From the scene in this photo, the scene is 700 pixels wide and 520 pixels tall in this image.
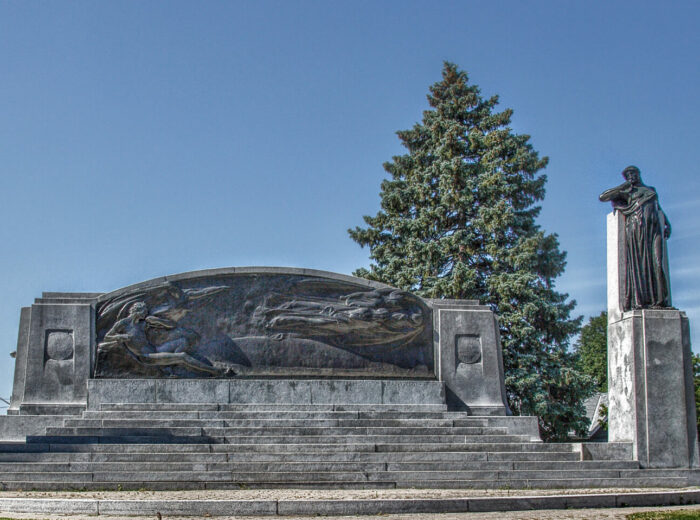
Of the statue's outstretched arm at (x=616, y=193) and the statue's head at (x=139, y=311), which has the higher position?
the statue's outstretched arm at (x=616, y=193)

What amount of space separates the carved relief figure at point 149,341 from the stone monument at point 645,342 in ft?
27.0

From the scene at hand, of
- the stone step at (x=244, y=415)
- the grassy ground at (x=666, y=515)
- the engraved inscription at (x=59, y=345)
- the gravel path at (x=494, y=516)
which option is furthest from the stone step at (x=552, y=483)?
the engraved inscription at (x=59, y=345)

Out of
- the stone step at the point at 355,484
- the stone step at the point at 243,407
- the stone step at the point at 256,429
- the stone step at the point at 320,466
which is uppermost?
the stone step at the point at 243,407

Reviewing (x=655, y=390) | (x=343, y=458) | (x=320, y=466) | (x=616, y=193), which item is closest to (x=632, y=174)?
(x=616, y=193)

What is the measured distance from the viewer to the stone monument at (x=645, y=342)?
47.1 ft

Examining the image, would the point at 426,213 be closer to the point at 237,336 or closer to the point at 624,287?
the point at 237,336

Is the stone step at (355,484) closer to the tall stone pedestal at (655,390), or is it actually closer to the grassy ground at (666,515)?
the tall stone pedestal at (655,390)

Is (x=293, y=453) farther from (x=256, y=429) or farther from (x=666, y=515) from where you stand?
(x=666, y=515)

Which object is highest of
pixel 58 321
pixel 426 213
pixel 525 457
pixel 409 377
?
pixel 426 213

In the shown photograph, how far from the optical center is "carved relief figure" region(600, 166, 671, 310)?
15.1 m

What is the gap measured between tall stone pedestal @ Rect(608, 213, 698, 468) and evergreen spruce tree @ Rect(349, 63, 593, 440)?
1012cm

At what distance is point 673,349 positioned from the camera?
14781 mm

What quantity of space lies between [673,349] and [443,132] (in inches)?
623

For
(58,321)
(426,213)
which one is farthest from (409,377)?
(426,213)
